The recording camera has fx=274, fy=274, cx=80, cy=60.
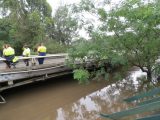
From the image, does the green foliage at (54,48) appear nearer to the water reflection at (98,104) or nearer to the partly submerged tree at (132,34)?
the water reflection at (98,104)

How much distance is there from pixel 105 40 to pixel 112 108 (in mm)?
2688

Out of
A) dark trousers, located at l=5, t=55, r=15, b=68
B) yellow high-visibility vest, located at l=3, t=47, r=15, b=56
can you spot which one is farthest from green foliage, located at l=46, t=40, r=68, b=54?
yellow high-visibility vest, located at l=3, t=47, r=15, b=56

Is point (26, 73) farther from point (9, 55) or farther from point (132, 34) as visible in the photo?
point (132, 34)

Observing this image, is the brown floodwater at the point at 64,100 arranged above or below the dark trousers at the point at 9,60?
below

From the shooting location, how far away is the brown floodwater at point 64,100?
9992 millimetres

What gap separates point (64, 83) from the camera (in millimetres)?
15844

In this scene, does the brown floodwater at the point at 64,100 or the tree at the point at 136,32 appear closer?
the tree at the point at 136,32

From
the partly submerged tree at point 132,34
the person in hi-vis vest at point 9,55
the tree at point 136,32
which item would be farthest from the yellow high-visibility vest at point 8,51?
the tree at point 136,32

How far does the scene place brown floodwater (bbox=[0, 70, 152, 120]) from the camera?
9992 millimetres

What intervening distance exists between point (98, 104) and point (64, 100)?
173 cm

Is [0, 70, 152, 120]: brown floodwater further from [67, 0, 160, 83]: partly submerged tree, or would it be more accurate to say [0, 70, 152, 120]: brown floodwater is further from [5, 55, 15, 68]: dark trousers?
[67, 0, 160, 83]: partly submerged tree

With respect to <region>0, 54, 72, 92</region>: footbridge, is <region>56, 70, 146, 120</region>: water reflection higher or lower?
lower

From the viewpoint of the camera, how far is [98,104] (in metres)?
11.1

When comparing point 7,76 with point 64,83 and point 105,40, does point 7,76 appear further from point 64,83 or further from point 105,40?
point 64,83
